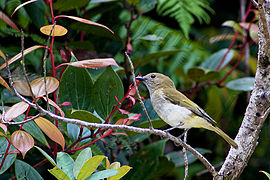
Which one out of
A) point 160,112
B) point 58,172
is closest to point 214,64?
point 160,112

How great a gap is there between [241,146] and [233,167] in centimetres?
11

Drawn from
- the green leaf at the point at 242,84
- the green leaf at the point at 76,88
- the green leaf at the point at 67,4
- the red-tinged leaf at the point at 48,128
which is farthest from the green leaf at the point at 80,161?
the green leaf at the point at 242,84

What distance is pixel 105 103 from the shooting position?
1.82 m

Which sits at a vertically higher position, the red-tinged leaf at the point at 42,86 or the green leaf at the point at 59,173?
the red-tinged leaf at the point at 42,86

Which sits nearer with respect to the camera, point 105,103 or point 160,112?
point 105,103

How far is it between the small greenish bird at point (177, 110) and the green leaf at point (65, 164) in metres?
0.63

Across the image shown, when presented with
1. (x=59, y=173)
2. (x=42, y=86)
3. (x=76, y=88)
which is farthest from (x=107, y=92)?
(x=59, y=173)

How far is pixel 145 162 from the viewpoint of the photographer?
223 cm

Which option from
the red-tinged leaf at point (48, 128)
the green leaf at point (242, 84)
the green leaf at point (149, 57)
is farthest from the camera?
the green leaf at point (242, 84)

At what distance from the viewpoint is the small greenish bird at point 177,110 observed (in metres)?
1.98

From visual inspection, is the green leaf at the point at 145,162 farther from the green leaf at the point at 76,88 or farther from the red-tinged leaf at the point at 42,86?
the red-tinged leaf at the point at 42,86

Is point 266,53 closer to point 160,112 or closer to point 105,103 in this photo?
point 160,112

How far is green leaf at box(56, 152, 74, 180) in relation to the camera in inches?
58.5

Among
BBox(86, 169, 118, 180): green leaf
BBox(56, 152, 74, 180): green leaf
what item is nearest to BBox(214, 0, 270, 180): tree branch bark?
BBox(86, 169, 118, 180): green leaf
